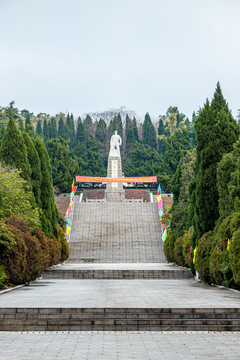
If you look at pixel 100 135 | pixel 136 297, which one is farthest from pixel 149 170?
pixel 136 297

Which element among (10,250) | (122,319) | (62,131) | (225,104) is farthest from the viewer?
(62,131)

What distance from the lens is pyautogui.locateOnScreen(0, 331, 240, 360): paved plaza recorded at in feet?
19.9

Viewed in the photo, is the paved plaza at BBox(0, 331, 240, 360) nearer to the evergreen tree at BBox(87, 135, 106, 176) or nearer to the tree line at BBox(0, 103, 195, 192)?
the tree line at BBox(0, 103, 195, 192)

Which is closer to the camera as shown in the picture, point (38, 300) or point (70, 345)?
point (70, 345)

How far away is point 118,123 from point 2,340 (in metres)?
75.0

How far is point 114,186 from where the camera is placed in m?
53.9

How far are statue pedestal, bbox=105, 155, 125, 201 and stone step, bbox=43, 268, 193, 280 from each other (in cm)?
3234

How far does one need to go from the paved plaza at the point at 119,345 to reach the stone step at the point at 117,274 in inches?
475

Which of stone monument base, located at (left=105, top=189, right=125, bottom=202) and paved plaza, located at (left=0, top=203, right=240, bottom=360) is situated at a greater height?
stone monument base, located at (left=105, top=189, right=125, bottom=202)

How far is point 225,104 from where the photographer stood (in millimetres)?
17344

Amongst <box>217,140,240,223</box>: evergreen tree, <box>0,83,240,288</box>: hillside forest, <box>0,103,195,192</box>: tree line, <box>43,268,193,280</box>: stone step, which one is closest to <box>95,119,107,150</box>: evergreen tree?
<box>0,103,195,192</box>: tree line

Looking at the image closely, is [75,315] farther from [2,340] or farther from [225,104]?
[225,104]

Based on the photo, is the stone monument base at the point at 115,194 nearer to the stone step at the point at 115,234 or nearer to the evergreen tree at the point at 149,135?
the stone step at the point at 115,234

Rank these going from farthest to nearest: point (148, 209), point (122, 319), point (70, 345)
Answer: point (148, 209)
point (122, 319)
point (70, 345)
